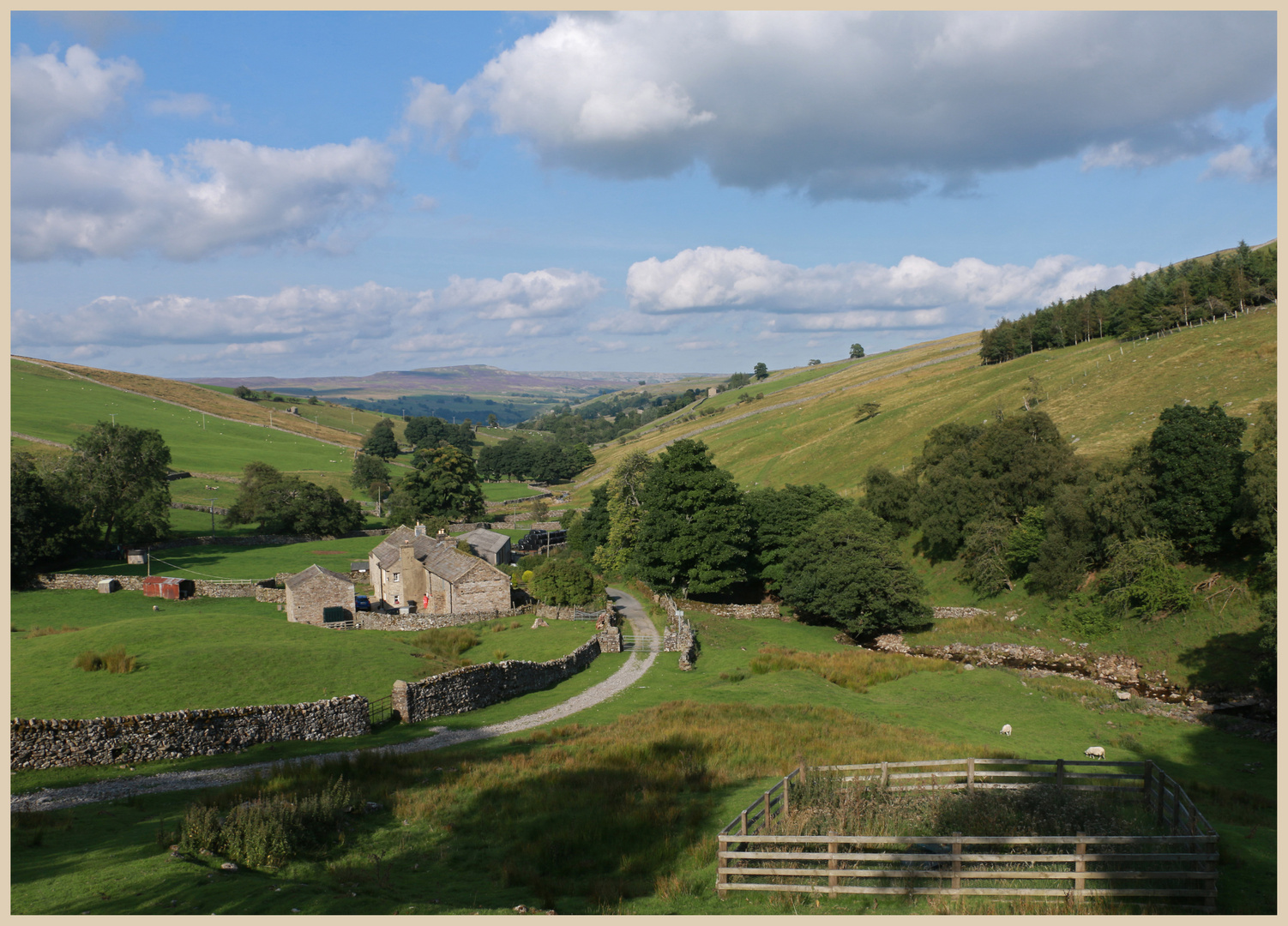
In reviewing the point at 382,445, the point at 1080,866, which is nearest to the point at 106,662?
the point at 1080,866

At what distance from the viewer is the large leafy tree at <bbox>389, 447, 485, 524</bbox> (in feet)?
307

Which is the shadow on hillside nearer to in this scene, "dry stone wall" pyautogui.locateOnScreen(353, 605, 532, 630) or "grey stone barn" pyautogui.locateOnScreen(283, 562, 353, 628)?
"dry stone wall" pyautogui.locateOnScreen(353, 605, 532, 630)

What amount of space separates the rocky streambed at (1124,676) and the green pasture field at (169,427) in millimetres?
111796

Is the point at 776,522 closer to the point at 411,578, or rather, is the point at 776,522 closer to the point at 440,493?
the point at 411,578

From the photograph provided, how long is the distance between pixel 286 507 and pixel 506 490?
199ft

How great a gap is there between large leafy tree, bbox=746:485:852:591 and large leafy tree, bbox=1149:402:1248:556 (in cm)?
2308

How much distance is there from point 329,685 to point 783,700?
18.8 meters

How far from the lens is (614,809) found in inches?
638

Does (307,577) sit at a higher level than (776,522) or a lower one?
lower

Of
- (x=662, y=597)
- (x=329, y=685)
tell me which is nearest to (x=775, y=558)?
(x=662, y=597)

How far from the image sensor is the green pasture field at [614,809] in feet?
38.0

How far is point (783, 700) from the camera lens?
2912 centimetres

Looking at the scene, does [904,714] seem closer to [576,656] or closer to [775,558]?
[576,656]

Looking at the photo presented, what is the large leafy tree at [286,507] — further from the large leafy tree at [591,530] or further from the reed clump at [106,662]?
the reed clump at [106,662]
